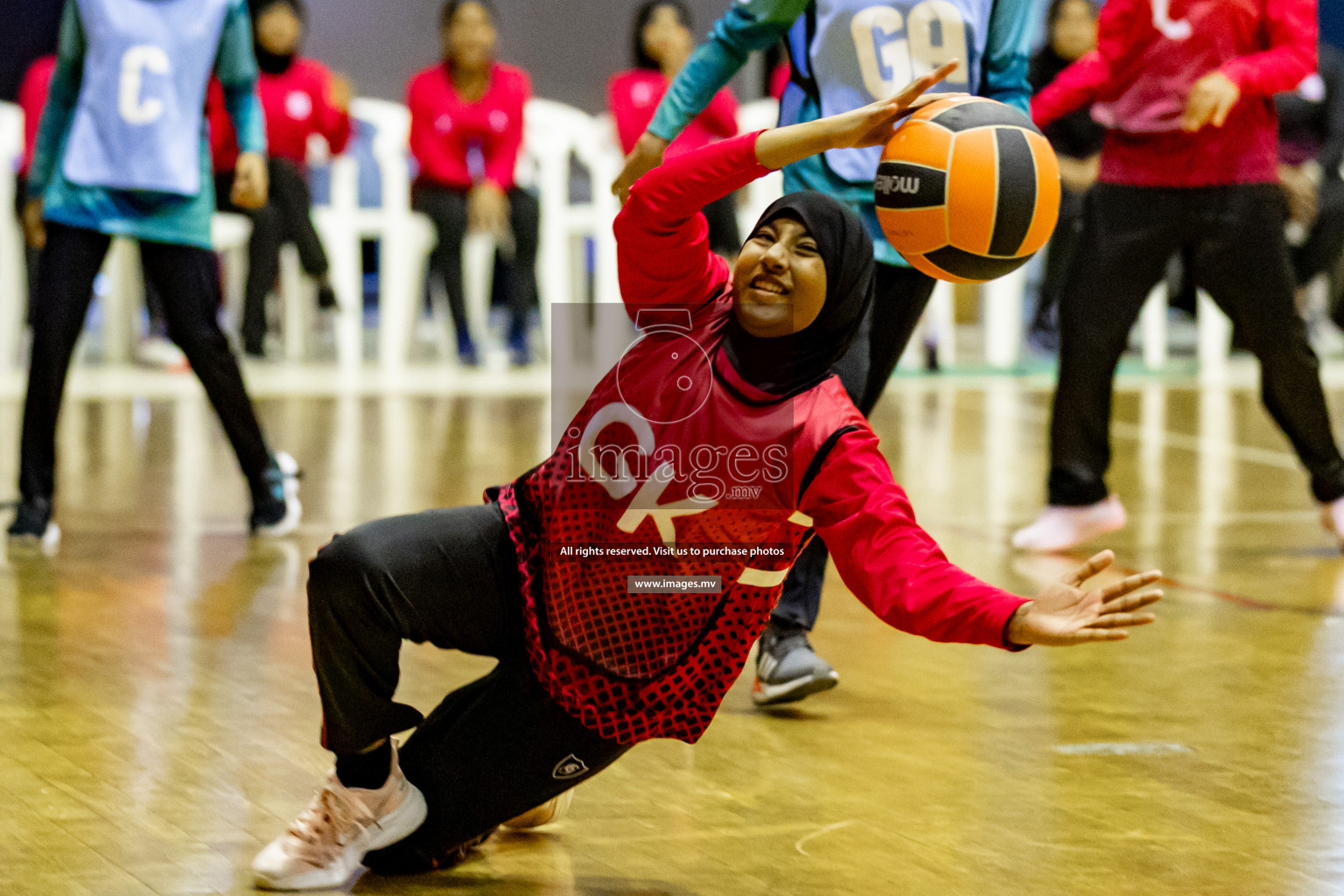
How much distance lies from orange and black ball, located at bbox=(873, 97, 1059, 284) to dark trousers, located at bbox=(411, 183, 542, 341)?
7.29 m

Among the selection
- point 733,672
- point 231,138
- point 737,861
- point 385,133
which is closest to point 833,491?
point 733,672

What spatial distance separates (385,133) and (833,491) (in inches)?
330

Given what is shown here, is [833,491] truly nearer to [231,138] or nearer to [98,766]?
[98,766]

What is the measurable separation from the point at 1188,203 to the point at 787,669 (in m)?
2.14

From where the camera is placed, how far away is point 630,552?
239cm

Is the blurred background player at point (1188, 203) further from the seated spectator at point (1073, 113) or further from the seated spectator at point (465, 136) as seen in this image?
the seated spectator at point (465, 136)

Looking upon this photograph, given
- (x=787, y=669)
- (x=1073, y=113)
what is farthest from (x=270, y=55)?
(x=787, y=669)

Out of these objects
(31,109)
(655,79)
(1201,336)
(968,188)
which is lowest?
(1201,336)

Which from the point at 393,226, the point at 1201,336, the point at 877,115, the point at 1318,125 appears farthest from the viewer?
the point at 1201,336

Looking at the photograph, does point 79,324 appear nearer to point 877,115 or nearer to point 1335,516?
point 877,115

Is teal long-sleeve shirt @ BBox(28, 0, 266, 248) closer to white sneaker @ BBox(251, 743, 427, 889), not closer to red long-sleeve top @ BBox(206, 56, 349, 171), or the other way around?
white sneaker @ BBox(251, 743, 427, 889)

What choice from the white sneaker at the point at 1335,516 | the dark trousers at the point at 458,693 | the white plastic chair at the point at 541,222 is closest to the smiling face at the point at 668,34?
the white plastic chair at the point at 541,222

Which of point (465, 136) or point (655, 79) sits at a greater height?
point (655, 79)

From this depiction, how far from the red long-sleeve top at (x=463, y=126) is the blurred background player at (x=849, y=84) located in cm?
618
